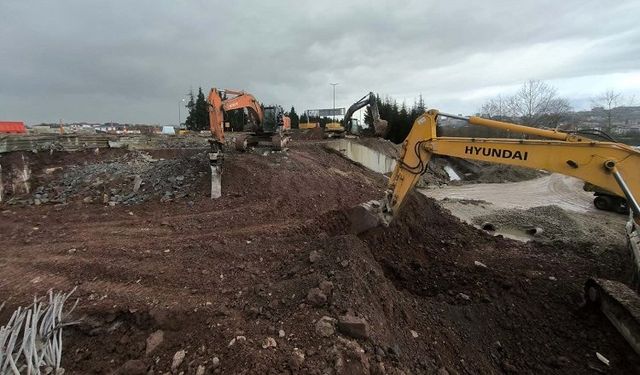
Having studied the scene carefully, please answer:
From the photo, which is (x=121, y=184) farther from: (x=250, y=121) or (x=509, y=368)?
(x=509, y=368)

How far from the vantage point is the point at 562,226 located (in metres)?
10.6

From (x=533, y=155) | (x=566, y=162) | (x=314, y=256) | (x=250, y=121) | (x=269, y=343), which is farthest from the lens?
(x=250, y=121)

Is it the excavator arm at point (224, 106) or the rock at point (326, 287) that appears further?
the excavator arm at point (224, 106)

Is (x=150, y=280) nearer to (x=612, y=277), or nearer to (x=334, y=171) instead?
(x=612, y=277)

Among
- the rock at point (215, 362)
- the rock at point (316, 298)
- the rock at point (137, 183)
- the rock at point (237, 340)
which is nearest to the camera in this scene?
the rock at point (215, 362)

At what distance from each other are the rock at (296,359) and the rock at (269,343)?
235 millimetres

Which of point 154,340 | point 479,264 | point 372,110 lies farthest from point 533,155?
point 372,110

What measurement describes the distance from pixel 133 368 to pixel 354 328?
222 centimetres

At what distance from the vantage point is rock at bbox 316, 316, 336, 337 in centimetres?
373

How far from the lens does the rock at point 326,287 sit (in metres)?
4.38

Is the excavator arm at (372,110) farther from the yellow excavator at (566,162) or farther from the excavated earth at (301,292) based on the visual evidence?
the yellow excavator at (566,162)

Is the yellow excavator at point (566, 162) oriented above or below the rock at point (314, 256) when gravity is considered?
above

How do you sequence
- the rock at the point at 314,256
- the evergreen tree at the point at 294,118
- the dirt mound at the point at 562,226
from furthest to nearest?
the evergreen tree at the point at 294,118 → the dirt mound at the point at 562,226 → the rock at the point at 314,256

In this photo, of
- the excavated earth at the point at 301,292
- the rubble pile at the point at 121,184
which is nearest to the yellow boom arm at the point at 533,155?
the excavated earth at the point at 301,292
